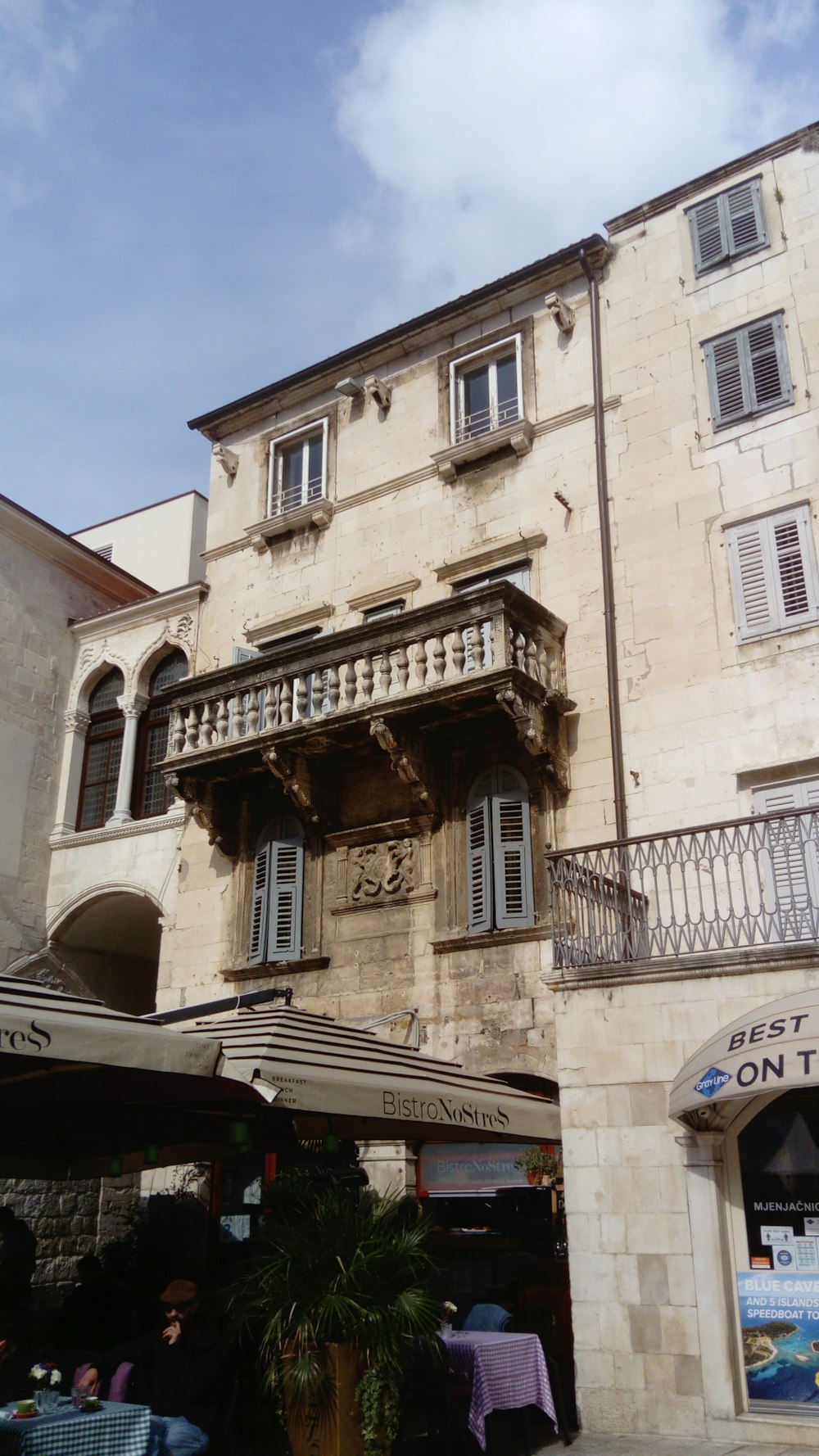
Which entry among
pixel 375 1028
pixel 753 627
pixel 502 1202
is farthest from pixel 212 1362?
pixel 753 627

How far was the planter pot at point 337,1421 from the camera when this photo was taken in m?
7.36

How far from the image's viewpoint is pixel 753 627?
14047 mm

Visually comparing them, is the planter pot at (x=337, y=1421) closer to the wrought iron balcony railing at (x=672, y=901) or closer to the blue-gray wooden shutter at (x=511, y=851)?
the wrought iron balcony railing at (x=672, y=901)

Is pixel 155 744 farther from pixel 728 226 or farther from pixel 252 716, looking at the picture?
pixel 728 226

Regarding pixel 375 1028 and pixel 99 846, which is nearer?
pixel 375 1028

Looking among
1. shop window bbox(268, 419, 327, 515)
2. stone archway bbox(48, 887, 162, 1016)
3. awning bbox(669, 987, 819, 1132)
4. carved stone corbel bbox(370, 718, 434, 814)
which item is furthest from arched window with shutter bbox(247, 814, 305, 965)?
awning bbox(669, 987, 819, 1132)

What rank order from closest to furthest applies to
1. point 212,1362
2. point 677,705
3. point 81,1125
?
1. point 212,1362
2. point 81,1125
3. point 677,705

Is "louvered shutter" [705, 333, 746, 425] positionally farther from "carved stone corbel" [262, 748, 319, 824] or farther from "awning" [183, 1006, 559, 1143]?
"awning" [183, 1006, 559, 1143]

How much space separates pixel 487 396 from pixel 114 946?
37.1 feet

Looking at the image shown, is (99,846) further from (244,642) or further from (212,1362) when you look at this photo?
(212,1362)

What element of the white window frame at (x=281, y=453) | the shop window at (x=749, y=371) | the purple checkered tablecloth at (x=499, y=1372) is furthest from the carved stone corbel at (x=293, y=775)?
the purple checkered tablecloth at (x=499, y=1372)

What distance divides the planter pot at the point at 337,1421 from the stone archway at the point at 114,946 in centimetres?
1147

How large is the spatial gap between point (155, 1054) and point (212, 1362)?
212 centimetres

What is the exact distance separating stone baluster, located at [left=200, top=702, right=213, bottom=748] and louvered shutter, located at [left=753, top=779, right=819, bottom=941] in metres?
7.79
